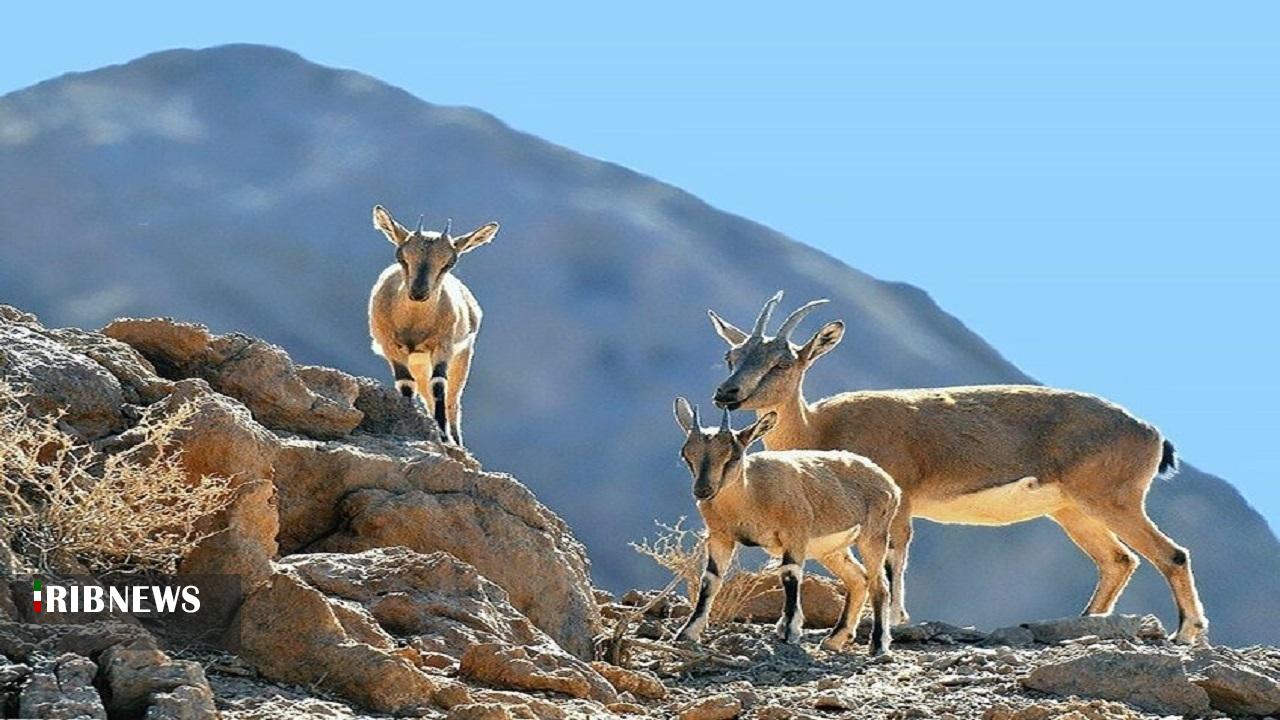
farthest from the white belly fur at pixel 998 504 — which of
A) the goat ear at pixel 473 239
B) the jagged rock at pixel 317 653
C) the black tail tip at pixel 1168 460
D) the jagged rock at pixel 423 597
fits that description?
the jagged rock at pixel 317 653

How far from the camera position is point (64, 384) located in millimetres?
9023

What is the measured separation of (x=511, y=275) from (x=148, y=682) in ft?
91.5

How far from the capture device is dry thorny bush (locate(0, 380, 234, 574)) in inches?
315

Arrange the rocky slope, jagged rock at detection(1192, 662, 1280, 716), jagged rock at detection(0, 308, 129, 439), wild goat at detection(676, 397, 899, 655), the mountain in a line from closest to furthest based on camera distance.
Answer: the rocky slope
jagged rock at detection(0, 308, 129, 439)
jagged rock at detection(1192, 662, 1280, 716)
wild goat at detection(676, 397, 899, 655)
the mountain

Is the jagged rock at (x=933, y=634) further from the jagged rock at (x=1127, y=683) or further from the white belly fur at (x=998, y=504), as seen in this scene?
the jagged rock at (x=1127, y=683)

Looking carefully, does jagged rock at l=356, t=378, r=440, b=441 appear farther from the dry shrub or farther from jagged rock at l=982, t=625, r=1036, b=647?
jagged rock at l=982, t=625, r=1036, b=647

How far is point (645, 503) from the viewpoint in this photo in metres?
31.1

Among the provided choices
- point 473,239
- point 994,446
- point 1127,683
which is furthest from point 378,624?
point 994,446

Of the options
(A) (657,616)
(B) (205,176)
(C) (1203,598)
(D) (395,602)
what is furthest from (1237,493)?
(D) (395,602)

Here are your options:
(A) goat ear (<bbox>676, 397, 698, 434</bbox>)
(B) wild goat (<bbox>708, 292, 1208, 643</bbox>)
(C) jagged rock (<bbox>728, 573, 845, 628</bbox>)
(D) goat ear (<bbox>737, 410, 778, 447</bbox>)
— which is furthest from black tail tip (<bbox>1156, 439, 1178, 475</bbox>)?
(A) goat ear (<bbox>676, 397, 698, 434</bbox>)

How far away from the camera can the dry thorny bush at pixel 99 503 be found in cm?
800

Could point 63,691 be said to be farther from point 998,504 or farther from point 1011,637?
point 998,504

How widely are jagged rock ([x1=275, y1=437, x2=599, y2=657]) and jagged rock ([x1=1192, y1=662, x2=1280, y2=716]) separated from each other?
2950 mm

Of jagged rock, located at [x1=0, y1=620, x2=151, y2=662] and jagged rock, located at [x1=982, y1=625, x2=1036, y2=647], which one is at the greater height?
jagged rock, located at [x1=0, y1=620, x2=151, y2=662]
